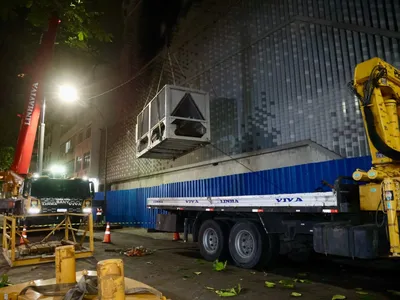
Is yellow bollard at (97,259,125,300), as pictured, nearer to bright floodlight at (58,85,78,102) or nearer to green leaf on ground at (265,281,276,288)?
green leaf on ground at (265,281,276,288)

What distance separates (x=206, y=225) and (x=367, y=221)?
13.1 feet

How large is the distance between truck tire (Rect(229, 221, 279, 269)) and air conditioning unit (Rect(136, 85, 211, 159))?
3.46 metres

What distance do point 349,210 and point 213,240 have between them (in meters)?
3.70

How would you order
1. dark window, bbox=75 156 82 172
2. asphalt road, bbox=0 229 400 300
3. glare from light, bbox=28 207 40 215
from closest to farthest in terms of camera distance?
asphalt road, bbox=0 229 400 300 → glare from light, bbox=28 207 40 215 → dark window, bbox=75 156 82 172

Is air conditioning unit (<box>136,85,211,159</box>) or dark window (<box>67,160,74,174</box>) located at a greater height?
dark window (<box>67,160,74,174</box>)

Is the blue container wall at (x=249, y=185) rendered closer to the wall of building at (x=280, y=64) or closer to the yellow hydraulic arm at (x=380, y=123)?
the wall of building at (x=280, y=64)

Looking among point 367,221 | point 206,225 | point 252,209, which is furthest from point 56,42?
point 367,221

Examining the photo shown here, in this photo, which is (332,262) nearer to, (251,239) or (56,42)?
(251,239)

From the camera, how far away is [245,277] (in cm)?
639

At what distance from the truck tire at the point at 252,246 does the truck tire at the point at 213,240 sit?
0.32 metres

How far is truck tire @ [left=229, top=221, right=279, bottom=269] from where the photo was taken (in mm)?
6961

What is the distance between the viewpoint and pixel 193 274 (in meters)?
6.70

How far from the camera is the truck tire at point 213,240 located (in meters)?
7.85

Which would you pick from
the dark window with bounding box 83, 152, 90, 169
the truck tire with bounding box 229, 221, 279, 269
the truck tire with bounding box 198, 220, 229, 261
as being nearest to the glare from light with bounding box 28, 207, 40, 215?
the truck tire with bounding box 198, 220, 229, 261
